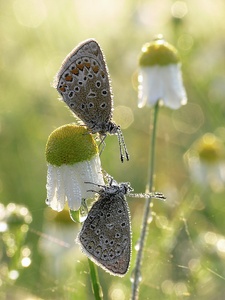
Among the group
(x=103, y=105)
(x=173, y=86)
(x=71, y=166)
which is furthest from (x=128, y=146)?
(x=71, y=166)

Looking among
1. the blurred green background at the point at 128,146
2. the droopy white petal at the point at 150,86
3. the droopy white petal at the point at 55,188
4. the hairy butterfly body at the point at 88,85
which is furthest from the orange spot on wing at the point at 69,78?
the droopy white petal at the point at 150,86

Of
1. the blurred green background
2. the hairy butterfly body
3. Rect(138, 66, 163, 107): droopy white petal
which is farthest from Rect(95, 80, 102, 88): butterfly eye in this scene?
Rect(138, 66, 163, 107): droopy white petal

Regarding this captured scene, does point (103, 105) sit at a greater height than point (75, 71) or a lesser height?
lesser

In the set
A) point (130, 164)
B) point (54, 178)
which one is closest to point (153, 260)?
point (54, 178)

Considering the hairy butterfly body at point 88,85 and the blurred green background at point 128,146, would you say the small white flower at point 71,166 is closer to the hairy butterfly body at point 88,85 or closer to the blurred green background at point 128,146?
the hairy butterfly body at point 88,85

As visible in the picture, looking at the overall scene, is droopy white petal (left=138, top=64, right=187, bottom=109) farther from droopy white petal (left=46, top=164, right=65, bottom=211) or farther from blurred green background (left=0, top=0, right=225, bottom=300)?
droopy white petal (left=46, top=164, right=65, bottom=211)

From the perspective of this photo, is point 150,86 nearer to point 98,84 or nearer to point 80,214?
point 98,84
